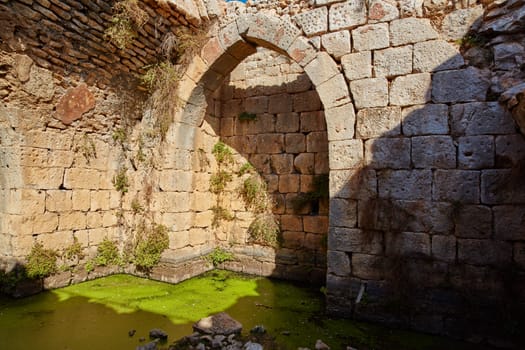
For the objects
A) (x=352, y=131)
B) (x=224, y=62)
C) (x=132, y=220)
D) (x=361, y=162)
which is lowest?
(x=132, y=220)

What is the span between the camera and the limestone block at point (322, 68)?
397 cm

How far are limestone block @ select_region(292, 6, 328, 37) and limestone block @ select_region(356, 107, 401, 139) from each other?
1205 mm

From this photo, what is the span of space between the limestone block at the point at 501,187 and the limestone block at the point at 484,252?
16.6 inches

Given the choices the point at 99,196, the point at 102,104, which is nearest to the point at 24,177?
the point at 99,196

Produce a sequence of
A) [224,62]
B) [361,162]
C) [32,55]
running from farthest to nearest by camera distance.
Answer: [224,62] → [32,55] → [361,162]

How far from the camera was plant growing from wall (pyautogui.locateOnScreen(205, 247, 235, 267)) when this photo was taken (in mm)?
5770

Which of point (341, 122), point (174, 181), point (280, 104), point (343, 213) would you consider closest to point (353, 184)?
point (343, 213)

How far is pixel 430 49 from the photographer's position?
3.50 m

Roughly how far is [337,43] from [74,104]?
3.85 metres

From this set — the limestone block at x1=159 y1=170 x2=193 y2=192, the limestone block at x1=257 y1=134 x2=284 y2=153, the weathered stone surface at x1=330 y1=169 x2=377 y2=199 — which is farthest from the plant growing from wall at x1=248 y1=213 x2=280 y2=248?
the weathered stone surface at x1=330 y1=169 x2=377 y2=199

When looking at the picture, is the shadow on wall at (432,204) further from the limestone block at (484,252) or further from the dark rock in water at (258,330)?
the dark rock in water at (258,330)

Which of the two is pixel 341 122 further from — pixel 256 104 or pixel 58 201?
pixel 58 201

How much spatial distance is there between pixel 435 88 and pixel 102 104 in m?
4.75

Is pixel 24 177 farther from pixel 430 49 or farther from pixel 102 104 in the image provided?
pixel 430 49
